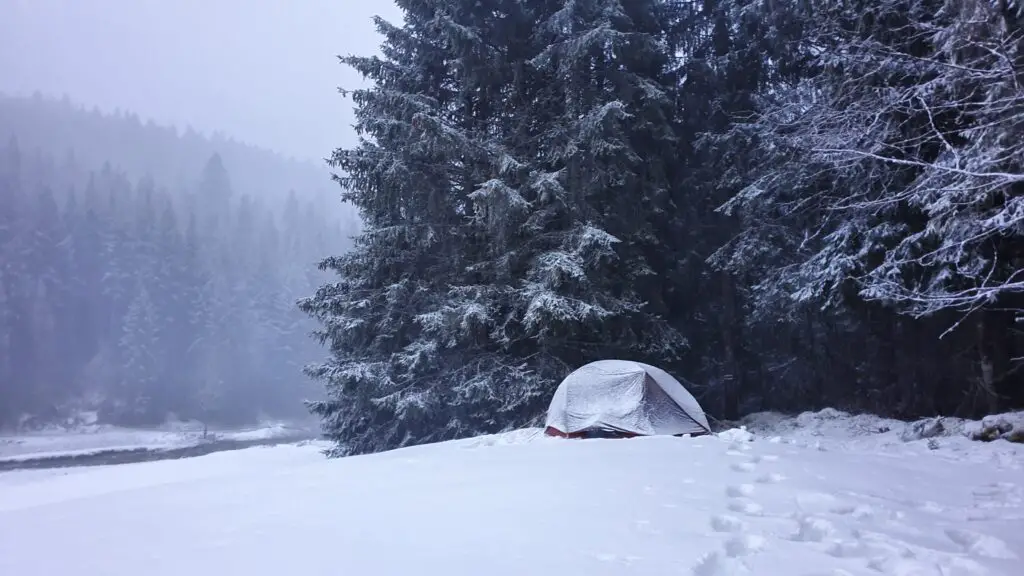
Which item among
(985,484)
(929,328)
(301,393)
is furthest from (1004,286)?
(301,393)

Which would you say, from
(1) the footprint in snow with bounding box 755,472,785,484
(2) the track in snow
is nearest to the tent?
(1) the footprint in snow with bounding box 755,472,785,484

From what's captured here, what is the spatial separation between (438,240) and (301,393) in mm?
42667

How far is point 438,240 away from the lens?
13969 mm

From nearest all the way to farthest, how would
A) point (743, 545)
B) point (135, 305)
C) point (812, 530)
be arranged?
point (743, 545)
point (812, 530)
point (135, 305)

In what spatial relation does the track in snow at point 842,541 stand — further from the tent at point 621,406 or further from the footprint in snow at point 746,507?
the tent at point 621,406

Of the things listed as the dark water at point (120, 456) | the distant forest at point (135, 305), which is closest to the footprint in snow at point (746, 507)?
the dark water at point (120, 456)

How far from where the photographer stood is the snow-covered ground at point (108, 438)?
30.4 metres

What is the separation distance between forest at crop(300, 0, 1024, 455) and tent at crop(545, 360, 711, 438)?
5.90ft

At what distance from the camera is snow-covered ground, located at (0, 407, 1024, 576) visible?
322cm

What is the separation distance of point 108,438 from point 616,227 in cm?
3525

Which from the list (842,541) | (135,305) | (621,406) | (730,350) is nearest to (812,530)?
(842,541)

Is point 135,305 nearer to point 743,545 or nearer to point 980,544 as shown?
point 743,545

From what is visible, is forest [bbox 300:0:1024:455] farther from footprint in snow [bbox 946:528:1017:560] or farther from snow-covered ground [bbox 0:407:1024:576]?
footprint in snow [bbox 946:528:1017:560]

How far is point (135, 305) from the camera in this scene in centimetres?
4641
